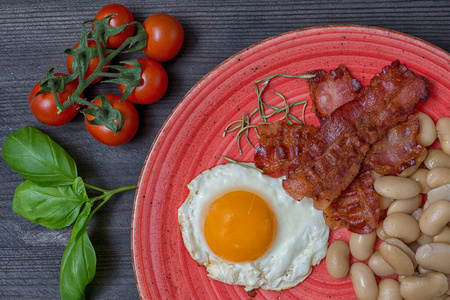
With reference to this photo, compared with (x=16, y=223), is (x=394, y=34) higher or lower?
higher

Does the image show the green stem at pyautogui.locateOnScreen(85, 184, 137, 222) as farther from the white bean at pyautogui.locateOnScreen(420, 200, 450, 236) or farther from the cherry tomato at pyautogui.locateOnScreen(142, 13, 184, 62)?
the white bean at pyautogui.locateOnScreen(420, 200, 450, 236)

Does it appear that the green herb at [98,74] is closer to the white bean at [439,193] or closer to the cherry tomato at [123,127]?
the cherry tomato at [123,127]

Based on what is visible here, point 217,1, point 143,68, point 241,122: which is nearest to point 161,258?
point 241,122

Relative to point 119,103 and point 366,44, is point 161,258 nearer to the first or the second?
point 119,103

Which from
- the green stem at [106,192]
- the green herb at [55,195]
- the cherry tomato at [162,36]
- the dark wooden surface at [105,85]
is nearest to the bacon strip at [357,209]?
the dark wooden surface at [105,85]

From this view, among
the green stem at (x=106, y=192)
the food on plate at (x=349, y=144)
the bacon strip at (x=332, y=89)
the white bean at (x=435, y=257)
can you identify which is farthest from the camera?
the green stem at (x=106, y=192)
